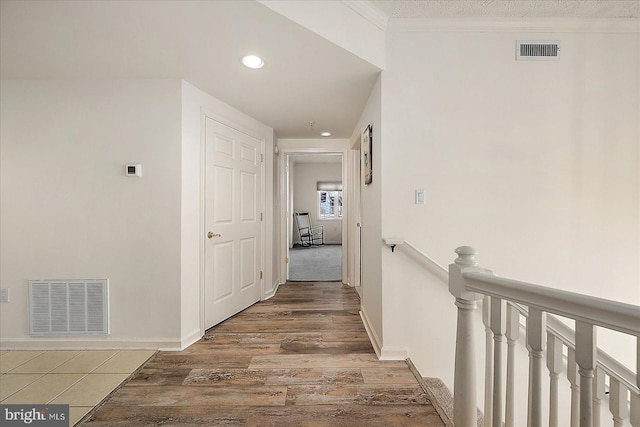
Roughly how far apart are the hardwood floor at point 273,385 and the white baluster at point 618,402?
871 mm

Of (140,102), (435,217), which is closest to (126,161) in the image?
(140,102)

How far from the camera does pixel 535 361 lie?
0.82 m

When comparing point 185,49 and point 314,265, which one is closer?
point 185,49

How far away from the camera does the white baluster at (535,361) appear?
81 cm

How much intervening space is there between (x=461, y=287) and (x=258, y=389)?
140 centimetres

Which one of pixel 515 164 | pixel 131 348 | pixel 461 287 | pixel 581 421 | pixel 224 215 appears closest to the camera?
pixel 581 421

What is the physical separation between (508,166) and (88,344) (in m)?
3.51

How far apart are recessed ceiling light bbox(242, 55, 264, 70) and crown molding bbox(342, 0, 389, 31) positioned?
661mm

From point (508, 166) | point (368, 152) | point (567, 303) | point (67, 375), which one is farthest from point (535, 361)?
point (67, 375)

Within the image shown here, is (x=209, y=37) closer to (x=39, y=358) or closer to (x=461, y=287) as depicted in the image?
(x=461, y=287)

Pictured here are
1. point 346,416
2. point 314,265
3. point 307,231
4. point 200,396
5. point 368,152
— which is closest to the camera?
point 346,416

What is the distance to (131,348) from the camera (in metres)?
2.19

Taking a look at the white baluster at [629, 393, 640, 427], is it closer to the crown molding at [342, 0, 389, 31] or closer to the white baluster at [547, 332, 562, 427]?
the white baluster at [547, 332, 562, 427]

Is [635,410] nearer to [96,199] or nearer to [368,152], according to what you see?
[368,152]
